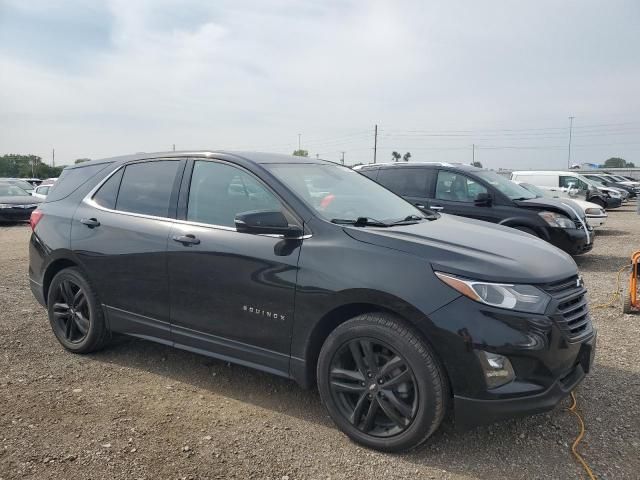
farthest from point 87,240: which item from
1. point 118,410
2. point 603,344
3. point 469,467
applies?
point 603,344

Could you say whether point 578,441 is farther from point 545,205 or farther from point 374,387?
point 545,205

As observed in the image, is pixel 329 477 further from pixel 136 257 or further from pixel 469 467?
pixel 136 257

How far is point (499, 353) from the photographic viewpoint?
270cm

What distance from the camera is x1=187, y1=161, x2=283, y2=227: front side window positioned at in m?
3.56

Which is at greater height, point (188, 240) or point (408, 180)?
point (408, 180)

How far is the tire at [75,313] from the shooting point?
14.1ft

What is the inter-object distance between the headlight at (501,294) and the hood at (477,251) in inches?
1.6

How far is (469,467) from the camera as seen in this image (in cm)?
288

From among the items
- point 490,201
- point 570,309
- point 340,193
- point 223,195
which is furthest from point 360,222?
point 490,201

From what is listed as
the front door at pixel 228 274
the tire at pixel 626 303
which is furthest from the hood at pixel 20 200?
the tire at pixel 626 303

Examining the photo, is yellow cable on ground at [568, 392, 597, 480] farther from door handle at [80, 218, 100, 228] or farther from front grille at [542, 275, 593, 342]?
door handle at [80, 218, 100, 228]

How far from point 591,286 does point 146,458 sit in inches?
242

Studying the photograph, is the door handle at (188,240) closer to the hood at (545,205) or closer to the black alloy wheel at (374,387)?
the black alloy wheel at (374,387)

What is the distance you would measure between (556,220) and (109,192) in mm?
6779
